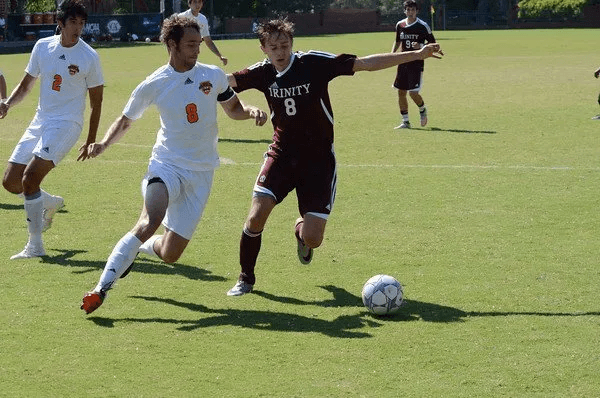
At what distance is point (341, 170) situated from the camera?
15773 millimetres

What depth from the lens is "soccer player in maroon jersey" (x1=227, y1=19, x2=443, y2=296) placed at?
9000 millimetres

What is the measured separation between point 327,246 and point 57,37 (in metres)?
3.55

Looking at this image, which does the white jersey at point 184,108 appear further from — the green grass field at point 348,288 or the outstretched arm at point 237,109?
the green grass field at point 348,288

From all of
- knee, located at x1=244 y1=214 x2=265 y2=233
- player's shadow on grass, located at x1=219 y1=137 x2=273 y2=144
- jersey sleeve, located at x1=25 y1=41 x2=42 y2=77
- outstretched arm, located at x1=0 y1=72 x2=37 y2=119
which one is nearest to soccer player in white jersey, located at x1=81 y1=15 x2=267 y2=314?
knee, located at x1=244 y1=214 x2=265 y2=233

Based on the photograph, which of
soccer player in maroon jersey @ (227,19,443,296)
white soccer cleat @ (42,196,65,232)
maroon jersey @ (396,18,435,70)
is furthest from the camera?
maroon jersey @ (396,18,435,70)

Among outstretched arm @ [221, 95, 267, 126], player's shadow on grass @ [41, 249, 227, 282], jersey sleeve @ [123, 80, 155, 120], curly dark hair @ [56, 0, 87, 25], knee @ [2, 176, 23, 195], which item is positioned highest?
curly dark hair @ [56, 0, 87, 25]

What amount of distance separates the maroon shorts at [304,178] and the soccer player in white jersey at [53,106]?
2.16m

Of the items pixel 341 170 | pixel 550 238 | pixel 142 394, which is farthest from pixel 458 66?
pixel 142 394

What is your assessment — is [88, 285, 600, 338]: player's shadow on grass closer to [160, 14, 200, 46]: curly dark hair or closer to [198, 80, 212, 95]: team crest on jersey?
[198, 80, 212, 95]: team crest on jersey

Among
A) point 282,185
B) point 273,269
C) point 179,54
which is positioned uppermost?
point 179,54

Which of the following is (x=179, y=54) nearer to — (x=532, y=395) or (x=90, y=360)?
(x=90, y=360)

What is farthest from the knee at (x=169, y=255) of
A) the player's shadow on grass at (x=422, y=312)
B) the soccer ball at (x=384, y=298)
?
the soccer ball at (x=384, y=298)

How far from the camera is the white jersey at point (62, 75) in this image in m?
10.7

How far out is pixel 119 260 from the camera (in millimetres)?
8320
